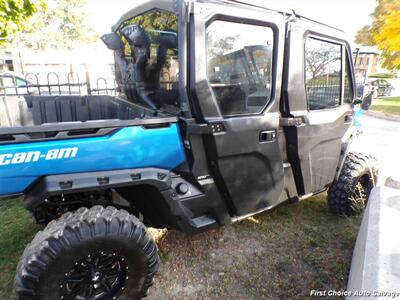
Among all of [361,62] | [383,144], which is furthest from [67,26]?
[383,144]

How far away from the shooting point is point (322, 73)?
9.34ft

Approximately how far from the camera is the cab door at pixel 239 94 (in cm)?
202

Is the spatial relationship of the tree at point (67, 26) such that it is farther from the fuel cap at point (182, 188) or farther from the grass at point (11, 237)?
the fuel cap at point (182, 188)

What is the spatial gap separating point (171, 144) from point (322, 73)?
1777 millimetres

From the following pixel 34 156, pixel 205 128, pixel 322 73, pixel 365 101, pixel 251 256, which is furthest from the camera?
pixel 365 101

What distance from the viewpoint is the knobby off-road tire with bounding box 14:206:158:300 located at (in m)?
1.71

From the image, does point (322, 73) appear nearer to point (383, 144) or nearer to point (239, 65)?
point (239, 65)

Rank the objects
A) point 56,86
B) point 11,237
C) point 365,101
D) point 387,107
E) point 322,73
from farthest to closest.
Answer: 1. point 387,107
2. point 56,86
3. point 365,101
4. point 11,237
5. point 322,73

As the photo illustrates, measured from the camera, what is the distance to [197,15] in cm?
191

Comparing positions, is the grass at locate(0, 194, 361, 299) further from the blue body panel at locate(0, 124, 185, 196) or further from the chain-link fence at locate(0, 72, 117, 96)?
the chain-link fence at locate(0, 72, 117, 96)

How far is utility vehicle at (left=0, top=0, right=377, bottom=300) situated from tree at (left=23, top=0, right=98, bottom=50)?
37.4 meters

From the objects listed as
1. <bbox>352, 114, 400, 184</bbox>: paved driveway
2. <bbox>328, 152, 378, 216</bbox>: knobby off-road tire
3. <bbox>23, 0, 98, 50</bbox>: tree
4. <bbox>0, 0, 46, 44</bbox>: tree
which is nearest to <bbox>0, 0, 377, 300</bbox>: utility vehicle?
<bbox>328, 152, 378, 216</bbox>: knobby off-road tire

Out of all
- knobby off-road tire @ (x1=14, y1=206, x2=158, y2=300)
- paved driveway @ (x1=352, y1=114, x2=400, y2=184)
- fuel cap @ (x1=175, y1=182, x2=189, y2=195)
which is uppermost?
fuel cap @ (x1=175, y1=182, x2=189, y2=195)

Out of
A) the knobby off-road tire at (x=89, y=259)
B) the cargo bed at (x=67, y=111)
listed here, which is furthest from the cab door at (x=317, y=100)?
the knobby off-road tire at (x=89, y=259)
